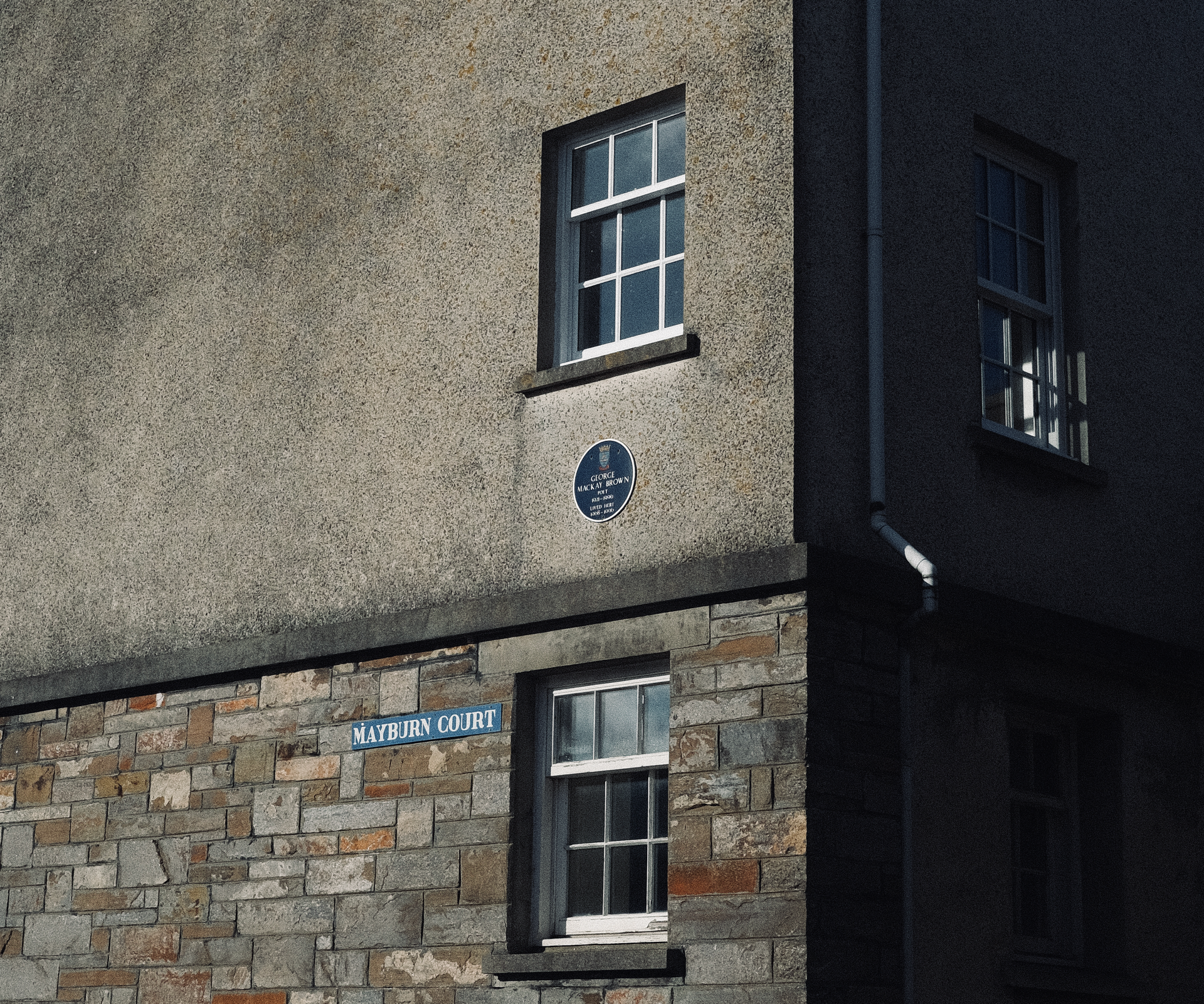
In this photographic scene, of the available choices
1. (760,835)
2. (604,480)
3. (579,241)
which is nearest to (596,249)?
(579,241)

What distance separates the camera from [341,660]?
10008 mm

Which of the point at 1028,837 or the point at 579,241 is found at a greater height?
the point at 579,241

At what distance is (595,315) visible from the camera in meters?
9.77

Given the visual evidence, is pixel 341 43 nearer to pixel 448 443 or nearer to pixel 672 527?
pixel 448 443

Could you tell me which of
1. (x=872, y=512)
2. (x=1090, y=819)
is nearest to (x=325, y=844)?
(x=872, y=512)

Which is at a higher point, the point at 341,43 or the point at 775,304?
the point at 341,43

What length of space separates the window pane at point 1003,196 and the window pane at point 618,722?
351 centimetres

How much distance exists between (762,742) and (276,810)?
313cm

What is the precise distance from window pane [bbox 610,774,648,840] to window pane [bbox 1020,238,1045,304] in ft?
12.0

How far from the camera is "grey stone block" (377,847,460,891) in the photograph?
920cm

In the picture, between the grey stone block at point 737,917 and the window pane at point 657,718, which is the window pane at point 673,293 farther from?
the grey stone block at point 737,917

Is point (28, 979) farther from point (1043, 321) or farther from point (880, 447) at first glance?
point (1043, 321)

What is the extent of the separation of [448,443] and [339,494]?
84 centimetres

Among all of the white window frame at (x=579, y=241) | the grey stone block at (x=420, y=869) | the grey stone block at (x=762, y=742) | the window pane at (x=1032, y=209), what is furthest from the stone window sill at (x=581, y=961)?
Result: the window pane at (x=1032, y=209)
